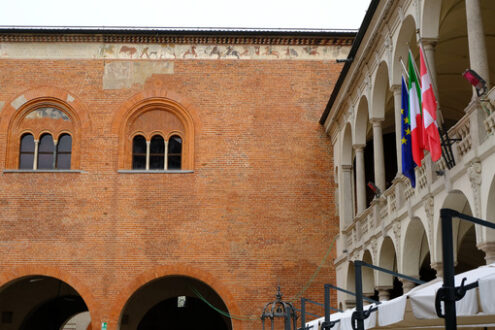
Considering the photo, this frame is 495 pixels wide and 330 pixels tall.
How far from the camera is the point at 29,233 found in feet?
66.5

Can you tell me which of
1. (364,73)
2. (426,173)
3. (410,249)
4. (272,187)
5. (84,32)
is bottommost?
(410,249)

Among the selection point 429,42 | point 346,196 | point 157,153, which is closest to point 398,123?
point 429,42

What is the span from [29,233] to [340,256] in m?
8.11

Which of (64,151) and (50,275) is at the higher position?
(64,151)

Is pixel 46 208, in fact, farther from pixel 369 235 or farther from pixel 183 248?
pixel 369 235

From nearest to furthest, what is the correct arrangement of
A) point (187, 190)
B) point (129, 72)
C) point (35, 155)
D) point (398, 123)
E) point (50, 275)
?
point (398, 123) → point (50, 275) → point (187, 190) → point (35, 155) → point (129, 72)

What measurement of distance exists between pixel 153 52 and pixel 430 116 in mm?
12302

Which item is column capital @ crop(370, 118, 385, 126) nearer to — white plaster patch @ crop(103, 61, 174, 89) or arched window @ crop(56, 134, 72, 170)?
white plaster patch @ crop(103, 61, 174, 89)

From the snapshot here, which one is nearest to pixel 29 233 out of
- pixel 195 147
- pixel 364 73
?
pixel 195 147

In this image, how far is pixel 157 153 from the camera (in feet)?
69.9

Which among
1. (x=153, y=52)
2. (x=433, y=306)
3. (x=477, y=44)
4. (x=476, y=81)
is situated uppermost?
(x=153, y=52)

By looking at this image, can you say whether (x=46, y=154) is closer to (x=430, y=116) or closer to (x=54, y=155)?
(x=54, y=155)

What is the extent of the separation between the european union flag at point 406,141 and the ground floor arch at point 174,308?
12.4 m

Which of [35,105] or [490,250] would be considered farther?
[35,105]
